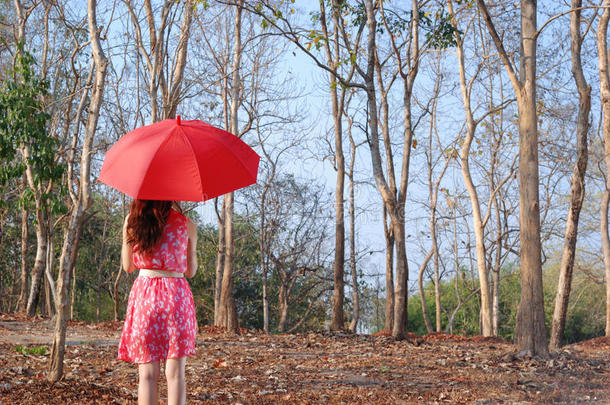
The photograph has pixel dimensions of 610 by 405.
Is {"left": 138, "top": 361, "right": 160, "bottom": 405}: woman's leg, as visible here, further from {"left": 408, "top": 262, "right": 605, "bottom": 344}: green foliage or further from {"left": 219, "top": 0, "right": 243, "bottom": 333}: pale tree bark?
{"left": 408, "top": 262, "right": 605, "bottom": 344}: green foliage

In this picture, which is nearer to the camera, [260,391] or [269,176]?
[260,391]

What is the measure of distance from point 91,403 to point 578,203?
9.79m

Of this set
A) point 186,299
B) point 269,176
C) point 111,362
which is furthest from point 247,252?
point 186,299

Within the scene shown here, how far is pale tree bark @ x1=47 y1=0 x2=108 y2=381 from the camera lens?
5.66m

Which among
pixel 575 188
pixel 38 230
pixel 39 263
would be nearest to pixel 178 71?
pixel 575 188

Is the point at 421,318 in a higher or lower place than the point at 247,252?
lower

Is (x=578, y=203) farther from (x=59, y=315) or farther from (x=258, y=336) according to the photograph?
(x=59, y=315)

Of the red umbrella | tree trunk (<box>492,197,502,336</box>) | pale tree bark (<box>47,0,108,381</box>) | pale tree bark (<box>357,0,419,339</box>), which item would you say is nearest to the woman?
the red umbrella

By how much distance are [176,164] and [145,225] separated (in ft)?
1.37

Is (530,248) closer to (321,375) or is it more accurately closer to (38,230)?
(321,375)

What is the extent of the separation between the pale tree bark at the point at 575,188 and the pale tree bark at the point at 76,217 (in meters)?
8.91

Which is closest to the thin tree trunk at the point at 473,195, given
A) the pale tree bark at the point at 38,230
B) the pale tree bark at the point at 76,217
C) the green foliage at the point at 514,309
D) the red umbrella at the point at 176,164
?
the green foliage at the point at 514,309

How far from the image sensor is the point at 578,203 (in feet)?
38.7

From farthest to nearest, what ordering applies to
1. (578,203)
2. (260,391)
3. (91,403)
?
(578,203) < (260,391) < (91,403)
